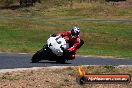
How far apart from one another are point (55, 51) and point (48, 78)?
4453 millimetres

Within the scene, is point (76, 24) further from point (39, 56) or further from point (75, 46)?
point (75, 46)

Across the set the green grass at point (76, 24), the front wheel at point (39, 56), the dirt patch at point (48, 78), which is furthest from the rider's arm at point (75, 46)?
the green grass at point (76, 24)

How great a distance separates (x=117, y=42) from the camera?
116ft

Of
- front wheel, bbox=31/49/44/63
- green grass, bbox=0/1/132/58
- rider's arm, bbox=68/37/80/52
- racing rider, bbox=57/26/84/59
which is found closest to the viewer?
racing rider, bbox=57/26/84/59

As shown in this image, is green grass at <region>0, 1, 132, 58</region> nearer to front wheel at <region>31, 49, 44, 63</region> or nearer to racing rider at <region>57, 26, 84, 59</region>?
front wheel at <region>31, 49, 44, 63</region>

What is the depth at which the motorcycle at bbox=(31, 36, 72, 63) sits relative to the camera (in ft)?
56.8

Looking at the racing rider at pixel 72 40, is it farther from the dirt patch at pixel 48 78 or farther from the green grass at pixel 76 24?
the green grass at pixel 76 24

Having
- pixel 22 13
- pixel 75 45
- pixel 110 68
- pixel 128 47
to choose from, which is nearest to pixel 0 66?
pixel 75 45

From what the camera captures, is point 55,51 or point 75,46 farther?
point 55,51

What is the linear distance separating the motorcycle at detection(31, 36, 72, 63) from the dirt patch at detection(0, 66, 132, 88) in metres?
1.88

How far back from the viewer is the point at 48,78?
13.1 metres

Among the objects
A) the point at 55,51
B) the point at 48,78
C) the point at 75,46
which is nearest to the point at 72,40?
the point at 75,46

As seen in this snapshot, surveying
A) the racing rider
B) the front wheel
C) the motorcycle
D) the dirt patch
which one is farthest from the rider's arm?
the dirt patch

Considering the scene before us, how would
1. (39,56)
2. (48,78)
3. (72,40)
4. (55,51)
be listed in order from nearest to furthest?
(48,78)
(72,40)
(55,51)
(39,56)
